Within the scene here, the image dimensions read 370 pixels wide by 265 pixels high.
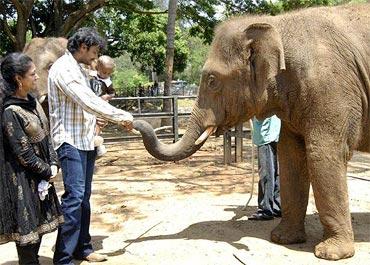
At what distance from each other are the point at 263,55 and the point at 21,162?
2.16 m

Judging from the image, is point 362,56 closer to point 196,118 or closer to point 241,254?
point 196,118

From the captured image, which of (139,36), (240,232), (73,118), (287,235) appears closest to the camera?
(73,118)

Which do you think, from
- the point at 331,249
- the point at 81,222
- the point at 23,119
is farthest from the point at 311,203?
the point at 23,119

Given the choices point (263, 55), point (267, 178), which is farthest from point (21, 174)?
point (267, 178)

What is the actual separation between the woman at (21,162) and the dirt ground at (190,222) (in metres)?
0.83

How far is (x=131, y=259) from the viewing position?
434 cm

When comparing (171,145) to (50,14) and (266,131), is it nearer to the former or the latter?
(266,131)

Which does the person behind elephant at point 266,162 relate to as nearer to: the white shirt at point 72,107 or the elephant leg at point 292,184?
the elephant leg at point 292,184

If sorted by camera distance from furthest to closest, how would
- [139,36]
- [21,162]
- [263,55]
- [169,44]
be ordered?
[139,36] < [169,44] < [263,55] < [21,162]

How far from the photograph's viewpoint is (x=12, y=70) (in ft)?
11.7

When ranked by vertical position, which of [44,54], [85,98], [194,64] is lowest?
[85,98]

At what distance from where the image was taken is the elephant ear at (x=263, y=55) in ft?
14.0

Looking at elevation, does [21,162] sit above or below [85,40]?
below

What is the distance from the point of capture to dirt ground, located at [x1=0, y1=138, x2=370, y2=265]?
14.4 ft
